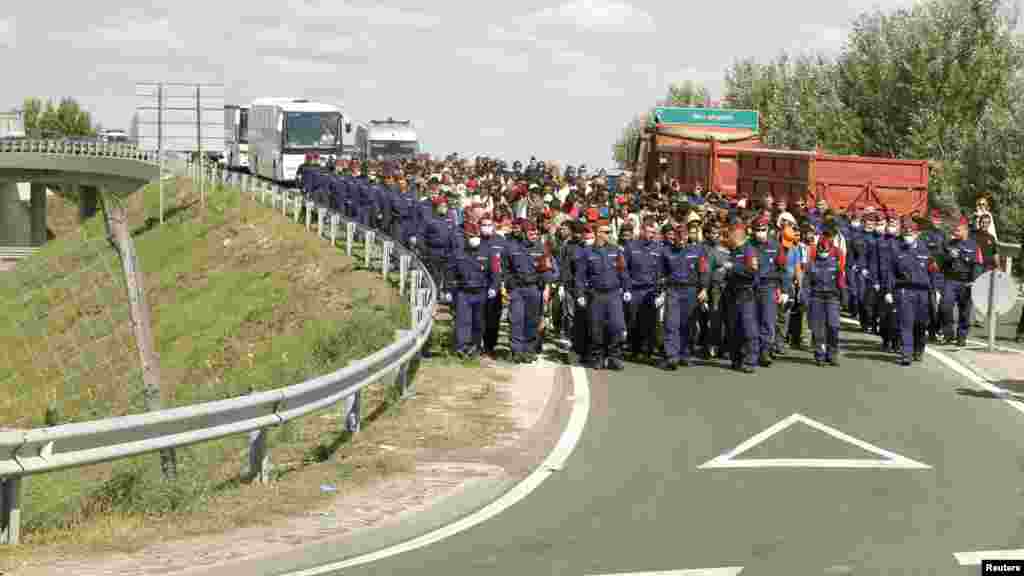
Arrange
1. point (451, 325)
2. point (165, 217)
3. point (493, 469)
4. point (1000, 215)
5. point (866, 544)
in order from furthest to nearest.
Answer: point (165, 217)
point (1000, 215)
point (451, 325)
point (493, 469)
point (866, 544)

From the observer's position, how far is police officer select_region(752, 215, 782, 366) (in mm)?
20031

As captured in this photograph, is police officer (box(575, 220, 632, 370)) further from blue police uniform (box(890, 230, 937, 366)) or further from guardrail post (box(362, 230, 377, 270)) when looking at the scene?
guardrail post (box(362, 230, 377, 270))

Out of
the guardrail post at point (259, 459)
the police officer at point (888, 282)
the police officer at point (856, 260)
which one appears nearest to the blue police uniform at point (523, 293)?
the police officer at point (888, 282)

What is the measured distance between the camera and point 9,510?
32.1 feet

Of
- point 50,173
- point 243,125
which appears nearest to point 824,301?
point 243,125

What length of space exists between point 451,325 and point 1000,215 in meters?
21.6

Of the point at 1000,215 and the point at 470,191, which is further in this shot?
the point at 1000,215

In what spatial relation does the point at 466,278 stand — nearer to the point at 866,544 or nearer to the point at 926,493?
the point at 926,493

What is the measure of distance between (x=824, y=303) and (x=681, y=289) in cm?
186

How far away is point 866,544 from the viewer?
32.7 feet

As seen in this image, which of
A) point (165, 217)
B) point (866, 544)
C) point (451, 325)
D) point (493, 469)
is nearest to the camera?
point (866, 544)

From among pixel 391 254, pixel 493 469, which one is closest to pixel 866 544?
pixel 493 469

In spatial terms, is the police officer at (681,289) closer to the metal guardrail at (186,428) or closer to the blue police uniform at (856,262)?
the metal guardrail at (186,428)

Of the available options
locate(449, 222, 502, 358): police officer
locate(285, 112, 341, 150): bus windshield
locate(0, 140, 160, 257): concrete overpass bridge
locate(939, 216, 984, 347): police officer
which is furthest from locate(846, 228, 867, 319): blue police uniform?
locate(0, 140, 160, 257): concrete overpass bridge
